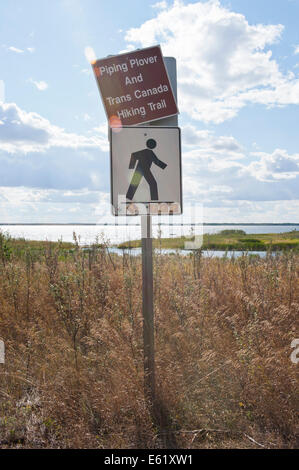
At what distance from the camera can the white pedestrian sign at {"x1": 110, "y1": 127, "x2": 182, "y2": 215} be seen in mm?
4082

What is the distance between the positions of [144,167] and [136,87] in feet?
2.96

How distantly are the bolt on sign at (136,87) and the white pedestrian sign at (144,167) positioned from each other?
0.25m

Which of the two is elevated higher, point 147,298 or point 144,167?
point 144,167

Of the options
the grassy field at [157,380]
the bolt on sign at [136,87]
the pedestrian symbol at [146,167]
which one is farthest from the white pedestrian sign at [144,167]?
the grassy field at [157,380]

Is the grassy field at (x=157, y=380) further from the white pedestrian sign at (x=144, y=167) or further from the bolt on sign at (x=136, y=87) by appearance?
Result: the bolt on sign at (x=136, y=87)

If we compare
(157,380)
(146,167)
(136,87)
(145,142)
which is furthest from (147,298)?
(136,87)

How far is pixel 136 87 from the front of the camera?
169 inches

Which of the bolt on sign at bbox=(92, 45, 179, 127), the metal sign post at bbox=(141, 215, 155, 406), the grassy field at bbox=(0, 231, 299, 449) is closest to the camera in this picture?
the grassy field at bbox=(0, 231, 299, 449)

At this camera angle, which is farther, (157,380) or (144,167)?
(144,167)

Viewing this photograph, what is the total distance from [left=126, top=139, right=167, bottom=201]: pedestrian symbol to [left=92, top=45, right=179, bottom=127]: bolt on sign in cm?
36

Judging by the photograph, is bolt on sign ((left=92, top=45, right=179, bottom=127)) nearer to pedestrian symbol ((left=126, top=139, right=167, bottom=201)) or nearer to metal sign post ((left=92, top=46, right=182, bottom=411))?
metal sign post ((left=92, top=46, right=182, bottom=411))

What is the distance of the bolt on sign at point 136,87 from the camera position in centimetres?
426

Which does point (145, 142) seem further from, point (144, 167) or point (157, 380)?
point (157, 380)

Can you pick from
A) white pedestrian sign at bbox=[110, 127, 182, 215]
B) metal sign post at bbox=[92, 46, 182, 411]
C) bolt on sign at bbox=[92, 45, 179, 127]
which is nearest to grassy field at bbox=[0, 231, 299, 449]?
metal sign post at bbox=[92, 46, 182, 411]
